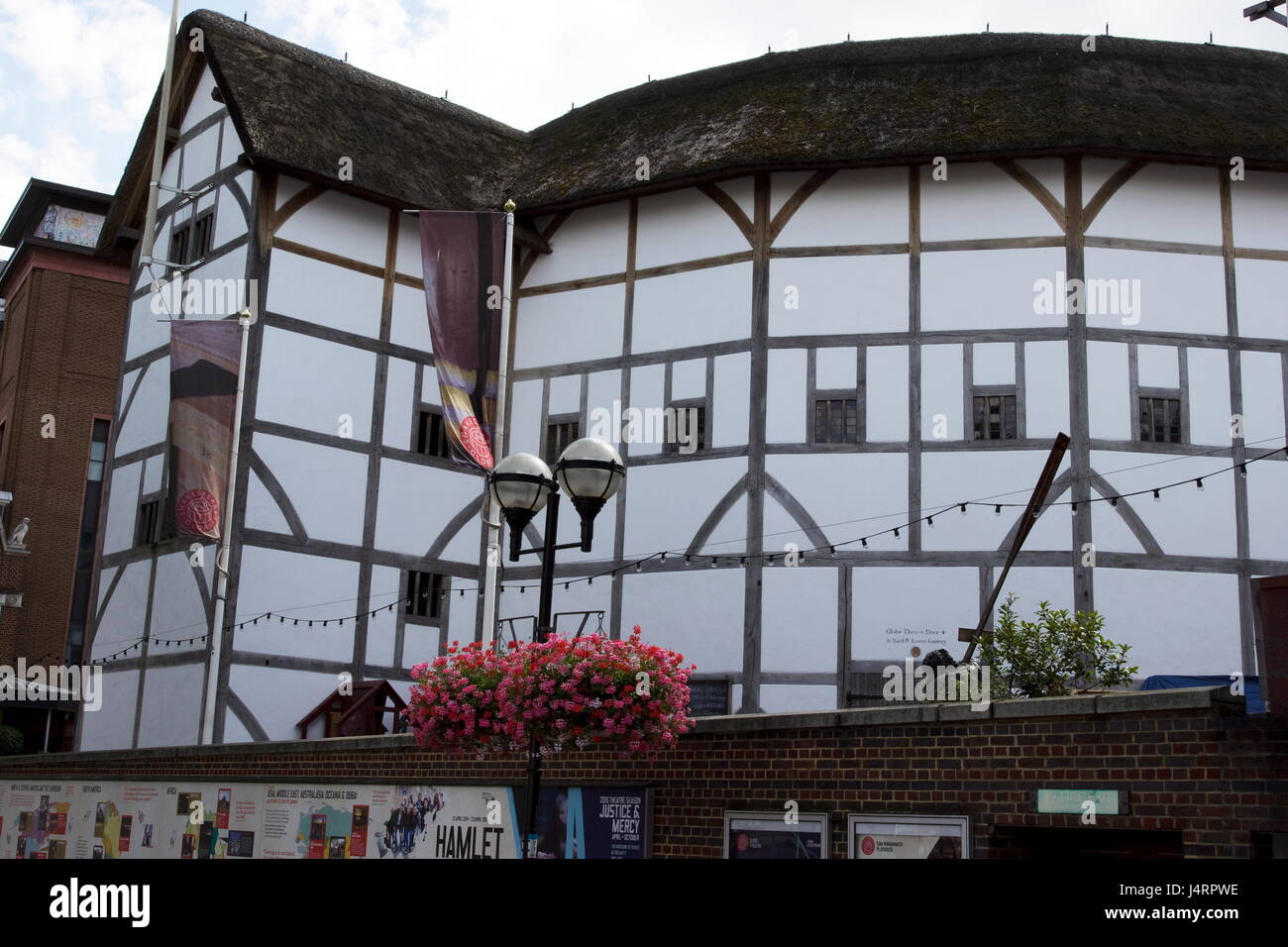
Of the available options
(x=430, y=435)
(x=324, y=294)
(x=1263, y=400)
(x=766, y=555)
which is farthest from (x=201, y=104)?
(x=1263, y=400)

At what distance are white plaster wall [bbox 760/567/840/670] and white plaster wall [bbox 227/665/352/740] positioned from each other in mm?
7489

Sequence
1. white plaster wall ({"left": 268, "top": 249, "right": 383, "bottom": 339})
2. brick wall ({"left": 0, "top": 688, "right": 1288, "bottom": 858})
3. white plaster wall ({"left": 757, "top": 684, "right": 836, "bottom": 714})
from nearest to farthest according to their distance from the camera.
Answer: brick wall ({"left": 0, "top": 688, "right": 1288, "bottom": 858}) < white plaster wall ({"left": 757, "top": 684, "right": 836, "bottom": 714}) < white plaster wall ({"left": 268, "top": 249, "right": 383, "bottom": 339})

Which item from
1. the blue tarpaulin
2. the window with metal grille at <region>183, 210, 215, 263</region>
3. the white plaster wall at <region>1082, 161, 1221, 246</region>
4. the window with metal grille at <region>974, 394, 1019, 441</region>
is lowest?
the blue tarpaulin

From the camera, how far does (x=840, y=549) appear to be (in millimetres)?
22156

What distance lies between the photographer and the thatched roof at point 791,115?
22.8 meters

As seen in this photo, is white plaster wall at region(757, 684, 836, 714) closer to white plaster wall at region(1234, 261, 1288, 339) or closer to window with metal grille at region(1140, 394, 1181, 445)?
window with metal grille at region(1140, 394, 1181, 445)

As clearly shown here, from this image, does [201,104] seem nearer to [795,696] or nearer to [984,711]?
[795,696]

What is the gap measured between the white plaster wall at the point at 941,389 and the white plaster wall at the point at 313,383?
9530 mm

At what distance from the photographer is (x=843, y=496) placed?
22469mm

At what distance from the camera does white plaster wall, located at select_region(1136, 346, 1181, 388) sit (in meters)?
22.1

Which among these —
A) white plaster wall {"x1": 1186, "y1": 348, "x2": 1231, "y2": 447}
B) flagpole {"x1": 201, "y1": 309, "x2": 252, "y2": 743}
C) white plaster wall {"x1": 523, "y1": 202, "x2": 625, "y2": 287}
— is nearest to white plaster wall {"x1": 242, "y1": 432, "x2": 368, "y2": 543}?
flagpole {"x1": 201, "y1": 309, "x2": 252, "y2": 743}

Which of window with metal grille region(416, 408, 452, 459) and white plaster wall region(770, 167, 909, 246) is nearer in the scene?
white plaster wall region(770, 167, 909, 246)

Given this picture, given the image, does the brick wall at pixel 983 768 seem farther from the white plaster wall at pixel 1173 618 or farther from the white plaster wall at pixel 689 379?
the white plaster wall at pixel 689 379
